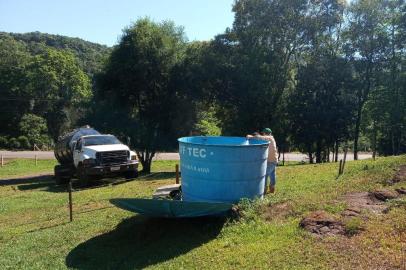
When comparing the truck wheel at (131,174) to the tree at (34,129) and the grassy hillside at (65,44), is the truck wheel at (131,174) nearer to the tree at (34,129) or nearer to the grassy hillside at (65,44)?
the tree at (34,129)

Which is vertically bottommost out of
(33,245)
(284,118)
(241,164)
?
(33,245)

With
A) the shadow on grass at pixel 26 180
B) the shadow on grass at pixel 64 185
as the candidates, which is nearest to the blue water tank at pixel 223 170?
the shadow on grass at pixel 64 185

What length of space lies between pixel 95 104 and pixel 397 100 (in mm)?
23692

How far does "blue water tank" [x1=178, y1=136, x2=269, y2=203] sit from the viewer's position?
8.22 m

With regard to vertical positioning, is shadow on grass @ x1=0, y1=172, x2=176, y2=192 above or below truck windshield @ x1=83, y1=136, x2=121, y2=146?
below

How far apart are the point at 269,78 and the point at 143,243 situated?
2335 centimetres

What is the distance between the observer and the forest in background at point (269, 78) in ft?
95.0

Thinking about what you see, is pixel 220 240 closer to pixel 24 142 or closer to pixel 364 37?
pixel 364 37

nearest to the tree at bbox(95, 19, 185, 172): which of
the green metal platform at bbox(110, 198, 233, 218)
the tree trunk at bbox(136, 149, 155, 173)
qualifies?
the tree trunk at bbox(136, 149, 155, 173)

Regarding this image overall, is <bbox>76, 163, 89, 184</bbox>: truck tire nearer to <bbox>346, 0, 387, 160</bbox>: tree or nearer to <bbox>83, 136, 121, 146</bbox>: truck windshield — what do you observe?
<bbox>83, 136, 121, 146</bbox>: truck windshield

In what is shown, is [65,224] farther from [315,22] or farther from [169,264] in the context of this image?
[315,22]

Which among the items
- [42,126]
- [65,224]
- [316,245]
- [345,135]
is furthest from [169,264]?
[42,126]

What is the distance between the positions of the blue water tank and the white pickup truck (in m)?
11.8

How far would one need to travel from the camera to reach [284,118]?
34031 millimetres
